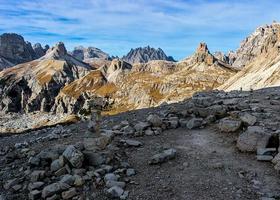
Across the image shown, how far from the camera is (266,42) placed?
168m

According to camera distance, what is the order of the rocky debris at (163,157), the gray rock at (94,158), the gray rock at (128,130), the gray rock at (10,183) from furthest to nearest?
the gray rock at (128,130)
the rocky debris at (163,157)
the gray rock at (94,158)
the gray rock at (10,183)

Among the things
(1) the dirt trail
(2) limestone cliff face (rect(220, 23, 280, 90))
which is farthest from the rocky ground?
(2) limestone cliff face (rect(220, 23, 280, 90))

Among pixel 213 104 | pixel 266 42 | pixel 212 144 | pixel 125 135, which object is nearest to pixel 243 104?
pixel 213 104

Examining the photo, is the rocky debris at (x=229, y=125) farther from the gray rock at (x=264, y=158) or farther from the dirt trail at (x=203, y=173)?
the gray rock at (x=264, y=158)

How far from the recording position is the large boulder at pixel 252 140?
73.1ft

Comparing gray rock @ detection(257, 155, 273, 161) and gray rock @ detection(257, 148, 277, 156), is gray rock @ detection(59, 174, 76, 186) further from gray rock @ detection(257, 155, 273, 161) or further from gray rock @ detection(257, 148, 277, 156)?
gray rock @ detection(257, 148, 277, 156)

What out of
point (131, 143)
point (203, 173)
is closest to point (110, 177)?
point (203, 173)

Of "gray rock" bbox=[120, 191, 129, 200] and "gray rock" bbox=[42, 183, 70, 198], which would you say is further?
"gray rock" bbox=[42, 183, 70, 198]

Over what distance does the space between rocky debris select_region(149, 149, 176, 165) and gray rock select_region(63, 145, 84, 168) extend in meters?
3.62

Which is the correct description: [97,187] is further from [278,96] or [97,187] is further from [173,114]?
[278,96]

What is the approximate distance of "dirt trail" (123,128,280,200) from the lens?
18.0 metres

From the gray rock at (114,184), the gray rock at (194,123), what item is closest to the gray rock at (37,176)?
the gray rock at (114,184)

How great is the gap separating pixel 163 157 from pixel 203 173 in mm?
2539

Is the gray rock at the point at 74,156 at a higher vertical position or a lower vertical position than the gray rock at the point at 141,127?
lower
